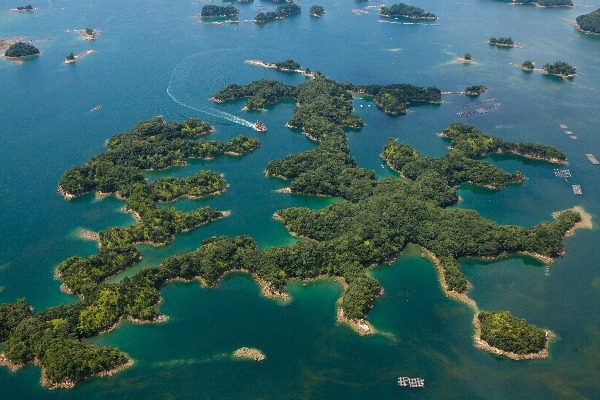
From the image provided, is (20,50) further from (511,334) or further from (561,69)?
(561,69)

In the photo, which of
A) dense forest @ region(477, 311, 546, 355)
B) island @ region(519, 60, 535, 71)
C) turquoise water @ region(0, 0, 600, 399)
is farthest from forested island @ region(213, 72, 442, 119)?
dense forest @ region(477, 311, 546, 355)

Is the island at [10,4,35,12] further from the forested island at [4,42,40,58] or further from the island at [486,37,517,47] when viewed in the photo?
the island at [486,37,517,47]

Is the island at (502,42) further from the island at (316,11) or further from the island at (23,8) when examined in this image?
the island at (23,8)

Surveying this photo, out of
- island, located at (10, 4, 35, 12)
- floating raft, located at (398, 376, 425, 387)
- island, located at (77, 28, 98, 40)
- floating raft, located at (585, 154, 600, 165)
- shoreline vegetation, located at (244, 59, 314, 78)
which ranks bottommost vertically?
floating raft, located at (398, 376, 425, 387)

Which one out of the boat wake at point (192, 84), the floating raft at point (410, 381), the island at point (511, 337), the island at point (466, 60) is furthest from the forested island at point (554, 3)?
the floating raft at point (410, 381)

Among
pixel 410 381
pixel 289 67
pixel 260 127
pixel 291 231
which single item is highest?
pixel 289 67

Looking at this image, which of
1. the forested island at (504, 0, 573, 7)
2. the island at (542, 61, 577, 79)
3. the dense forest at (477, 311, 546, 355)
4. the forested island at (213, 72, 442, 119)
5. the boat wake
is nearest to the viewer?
the dense forest at (477, 311, 546, 355)

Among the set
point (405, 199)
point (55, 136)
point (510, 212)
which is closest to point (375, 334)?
point (405, 199)

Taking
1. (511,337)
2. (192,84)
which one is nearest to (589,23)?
(192,84)
